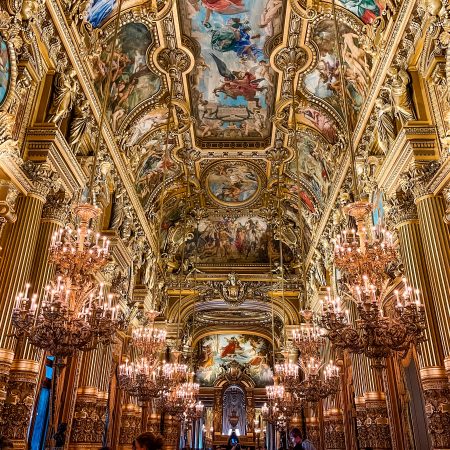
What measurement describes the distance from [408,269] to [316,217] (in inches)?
371

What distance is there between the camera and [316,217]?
1783 cm

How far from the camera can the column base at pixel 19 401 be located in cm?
704

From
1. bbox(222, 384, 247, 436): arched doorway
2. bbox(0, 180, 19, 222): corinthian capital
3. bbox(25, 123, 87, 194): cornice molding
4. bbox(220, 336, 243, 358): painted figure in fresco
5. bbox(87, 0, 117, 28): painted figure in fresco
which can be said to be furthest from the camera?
bbox(222, 384, 247, 436): arched doorway

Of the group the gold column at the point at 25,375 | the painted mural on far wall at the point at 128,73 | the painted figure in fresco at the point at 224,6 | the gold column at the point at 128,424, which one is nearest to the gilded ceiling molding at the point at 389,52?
the painted figure in fresco at the point at 224,6

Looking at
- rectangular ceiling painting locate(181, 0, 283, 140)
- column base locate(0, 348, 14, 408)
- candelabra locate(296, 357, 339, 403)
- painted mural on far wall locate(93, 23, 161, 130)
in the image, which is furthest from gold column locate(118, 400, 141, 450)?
rectangular ceiling painting locate(181, 0, 283, 140)

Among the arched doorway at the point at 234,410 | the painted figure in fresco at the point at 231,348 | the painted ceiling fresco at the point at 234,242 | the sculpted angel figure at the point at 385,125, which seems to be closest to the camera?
the sculpted angel figure at the point at 385,125

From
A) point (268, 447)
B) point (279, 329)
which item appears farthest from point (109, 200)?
point (268, 447)

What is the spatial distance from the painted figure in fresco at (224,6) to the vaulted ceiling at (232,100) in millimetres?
27

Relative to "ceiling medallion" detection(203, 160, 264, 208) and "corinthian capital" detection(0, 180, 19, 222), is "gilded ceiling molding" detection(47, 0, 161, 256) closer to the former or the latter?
"corinthian capital" detection(0, 180, 19, 222)

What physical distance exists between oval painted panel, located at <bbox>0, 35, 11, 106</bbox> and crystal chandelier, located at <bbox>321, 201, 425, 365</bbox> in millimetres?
5383

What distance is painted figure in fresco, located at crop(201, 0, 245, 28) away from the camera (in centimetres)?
1147

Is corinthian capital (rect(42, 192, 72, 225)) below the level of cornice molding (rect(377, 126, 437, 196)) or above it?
below

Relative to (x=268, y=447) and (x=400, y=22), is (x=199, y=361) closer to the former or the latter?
(x=268, y=447)

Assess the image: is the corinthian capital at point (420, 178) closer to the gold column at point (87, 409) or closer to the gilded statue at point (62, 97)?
the gilded statue at point (62, 97)
